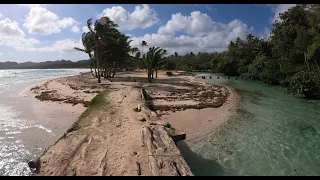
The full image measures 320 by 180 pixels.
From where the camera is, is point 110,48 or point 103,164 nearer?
point 103,164

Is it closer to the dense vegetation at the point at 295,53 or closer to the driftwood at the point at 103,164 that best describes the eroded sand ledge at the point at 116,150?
the driftwood at the point at 103,164

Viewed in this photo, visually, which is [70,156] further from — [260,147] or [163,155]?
[260,147]

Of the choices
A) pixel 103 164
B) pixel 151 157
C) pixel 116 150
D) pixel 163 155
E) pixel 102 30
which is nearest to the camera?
pixel 103 164

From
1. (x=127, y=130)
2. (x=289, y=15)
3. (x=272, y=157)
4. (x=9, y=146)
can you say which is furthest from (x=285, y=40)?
(x=9, y=146)

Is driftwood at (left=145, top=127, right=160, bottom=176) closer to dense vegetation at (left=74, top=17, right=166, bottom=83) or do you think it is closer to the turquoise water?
the turquoise water

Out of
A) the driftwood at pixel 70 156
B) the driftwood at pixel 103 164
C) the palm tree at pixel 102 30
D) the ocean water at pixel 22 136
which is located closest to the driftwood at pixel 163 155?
the driftwood at pixel 103 164

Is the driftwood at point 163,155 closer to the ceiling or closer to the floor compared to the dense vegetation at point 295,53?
closer to the floor

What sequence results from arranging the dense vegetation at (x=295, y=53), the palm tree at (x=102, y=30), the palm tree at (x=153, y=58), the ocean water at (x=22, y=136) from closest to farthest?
the ocean water at (x=22, y=136) → the dense vegetation at (x=295, y=53) → the palm tree at (x=102, y=30) → the palm tree at (x=153, y=58)

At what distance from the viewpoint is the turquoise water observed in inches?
278

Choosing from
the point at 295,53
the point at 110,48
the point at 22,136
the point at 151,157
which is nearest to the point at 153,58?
the point at 110,48

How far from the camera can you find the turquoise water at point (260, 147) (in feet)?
23.2

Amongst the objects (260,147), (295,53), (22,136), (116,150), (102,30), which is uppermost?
(102,30)

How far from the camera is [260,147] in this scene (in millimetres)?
8727
